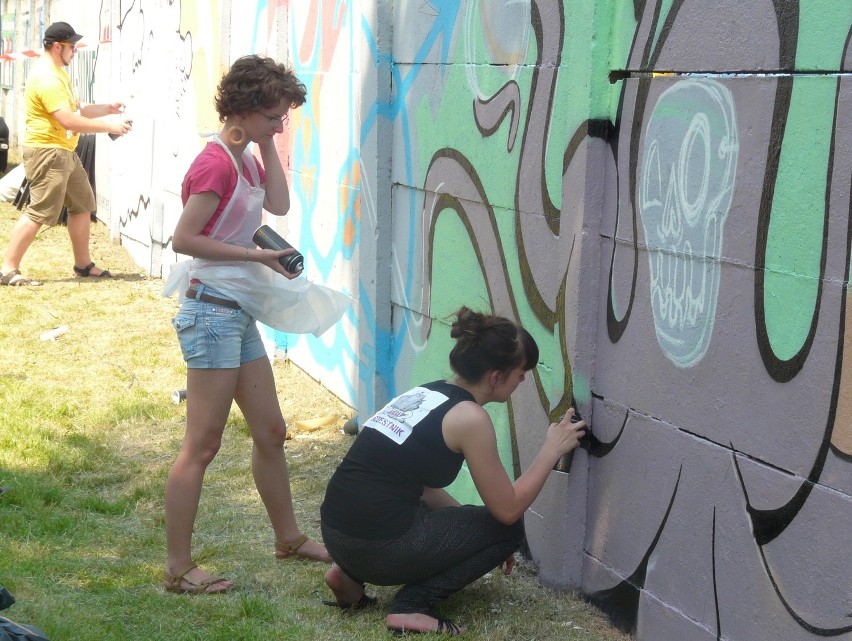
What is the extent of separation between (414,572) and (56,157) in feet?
22.7

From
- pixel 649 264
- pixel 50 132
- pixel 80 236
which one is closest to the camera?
pixel 649 264

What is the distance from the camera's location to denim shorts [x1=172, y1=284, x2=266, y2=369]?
3.76 m

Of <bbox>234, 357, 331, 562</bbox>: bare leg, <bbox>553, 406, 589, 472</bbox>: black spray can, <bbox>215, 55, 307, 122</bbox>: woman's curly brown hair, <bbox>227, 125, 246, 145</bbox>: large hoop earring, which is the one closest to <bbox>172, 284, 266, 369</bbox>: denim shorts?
<bbox>234, 357, 331, 562</bbox>: bare leg

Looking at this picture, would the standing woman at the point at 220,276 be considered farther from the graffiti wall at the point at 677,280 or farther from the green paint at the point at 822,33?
the green paint at the point at 822,33

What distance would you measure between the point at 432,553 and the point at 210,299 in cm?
113

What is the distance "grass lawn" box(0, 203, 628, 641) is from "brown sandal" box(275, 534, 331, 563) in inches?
1.9

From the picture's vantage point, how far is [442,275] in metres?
4.75

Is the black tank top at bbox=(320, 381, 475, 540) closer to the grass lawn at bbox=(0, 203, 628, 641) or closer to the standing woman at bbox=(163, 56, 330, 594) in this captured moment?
the grass lawn at bbox=(0, 203, 628, 641)

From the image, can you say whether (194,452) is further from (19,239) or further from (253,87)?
(19,239)

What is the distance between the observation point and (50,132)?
9.35 metres

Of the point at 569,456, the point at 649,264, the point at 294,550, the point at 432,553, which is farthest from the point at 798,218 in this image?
the point at 294,550

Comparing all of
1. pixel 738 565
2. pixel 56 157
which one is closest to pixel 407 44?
pixel 738 565

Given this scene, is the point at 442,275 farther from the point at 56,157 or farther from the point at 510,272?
the point at 56,157

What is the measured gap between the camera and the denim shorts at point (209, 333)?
3.76m
